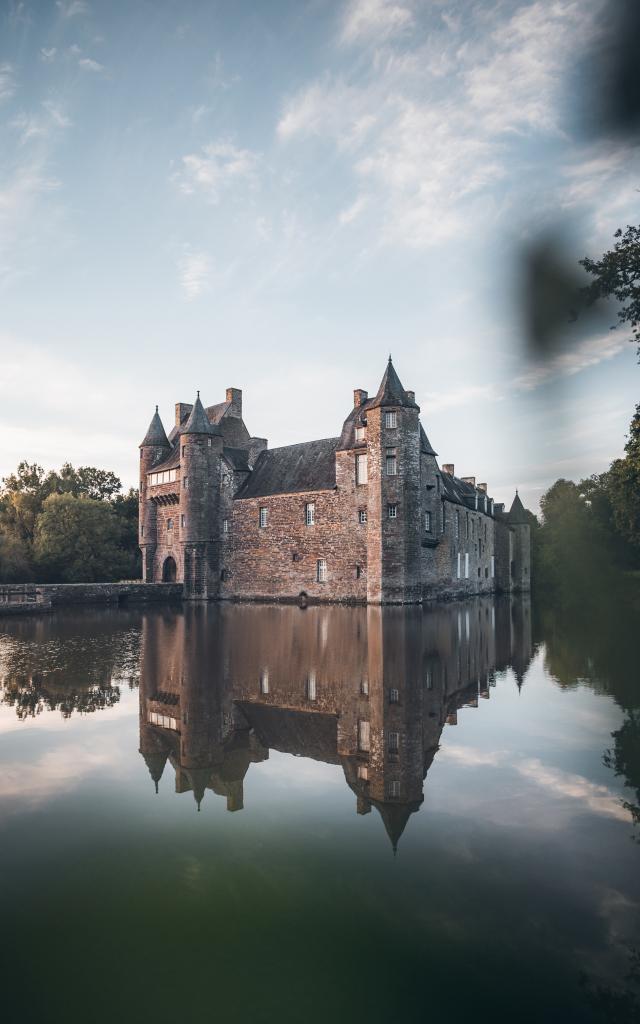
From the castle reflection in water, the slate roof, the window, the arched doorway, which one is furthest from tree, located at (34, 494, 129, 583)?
the window

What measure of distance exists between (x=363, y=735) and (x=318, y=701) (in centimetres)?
175

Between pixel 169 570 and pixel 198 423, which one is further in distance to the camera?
pixel 169 570

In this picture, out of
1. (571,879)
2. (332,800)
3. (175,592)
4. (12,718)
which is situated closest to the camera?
(571,879)

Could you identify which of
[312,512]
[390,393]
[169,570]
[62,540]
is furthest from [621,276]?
[62,540]

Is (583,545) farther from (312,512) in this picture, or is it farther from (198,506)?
(198,506)

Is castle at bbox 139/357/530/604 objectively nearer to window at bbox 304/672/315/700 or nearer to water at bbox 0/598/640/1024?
window at bbox 304/672/315/700

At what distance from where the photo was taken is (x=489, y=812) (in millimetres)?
4613

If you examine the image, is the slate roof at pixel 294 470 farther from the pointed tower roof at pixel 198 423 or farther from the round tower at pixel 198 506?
the pointed tower roof at pixel 198 423

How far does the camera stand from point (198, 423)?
38.7 m

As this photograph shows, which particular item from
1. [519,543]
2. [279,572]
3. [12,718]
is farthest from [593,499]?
[12,718]

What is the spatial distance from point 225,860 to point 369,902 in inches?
38.2

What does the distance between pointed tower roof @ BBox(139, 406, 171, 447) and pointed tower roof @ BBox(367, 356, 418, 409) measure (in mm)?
18282

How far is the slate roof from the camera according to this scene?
118ft

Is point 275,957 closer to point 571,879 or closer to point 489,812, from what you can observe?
point 571,879
